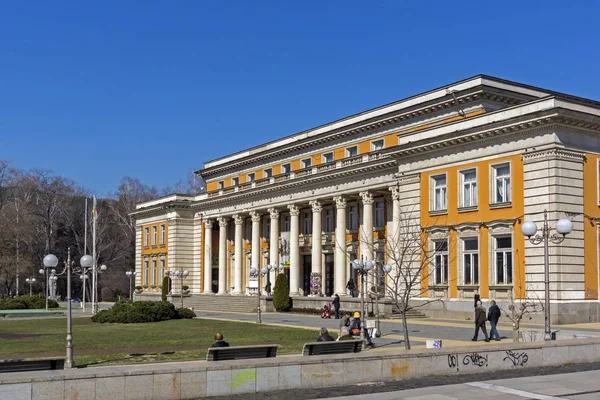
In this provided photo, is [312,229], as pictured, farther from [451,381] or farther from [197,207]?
[451,381]

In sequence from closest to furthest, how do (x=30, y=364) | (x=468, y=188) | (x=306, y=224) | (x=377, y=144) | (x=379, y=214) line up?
(x=30, y=364) < (x=468, y=188) < (x=379, y=214) < (x=377, y=144) < (x=306, y=224)

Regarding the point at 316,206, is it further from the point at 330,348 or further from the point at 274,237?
the point at 330,348

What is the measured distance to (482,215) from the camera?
128 ft

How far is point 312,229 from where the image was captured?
58688 mm

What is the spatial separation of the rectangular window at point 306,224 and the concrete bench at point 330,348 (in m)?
41.6

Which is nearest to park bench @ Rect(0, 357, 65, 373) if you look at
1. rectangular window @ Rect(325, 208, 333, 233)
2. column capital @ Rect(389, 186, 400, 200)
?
column capital @ Rect(389, 186, 400, 200)

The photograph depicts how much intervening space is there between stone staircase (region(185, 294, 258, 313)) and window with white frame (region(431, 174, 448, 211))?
65.5ft

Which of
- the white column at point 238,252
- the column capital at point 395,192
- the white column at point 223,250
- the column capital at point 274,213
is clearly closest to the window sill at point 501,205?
the column capital at point 395,192

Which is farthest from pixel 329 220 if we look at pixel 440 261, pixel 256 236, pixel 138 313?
pixel 138 313

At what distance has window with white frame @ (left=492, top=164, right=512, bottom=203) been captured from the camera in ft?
125

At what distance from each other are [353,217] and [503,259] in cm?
1884

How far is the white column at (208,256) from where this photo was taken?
74.0 m

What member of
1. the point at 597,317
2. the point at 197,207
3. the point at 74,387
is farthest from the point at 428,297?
the point at 197,207

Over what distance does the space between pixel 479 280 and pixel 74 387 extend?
95.2 feet
